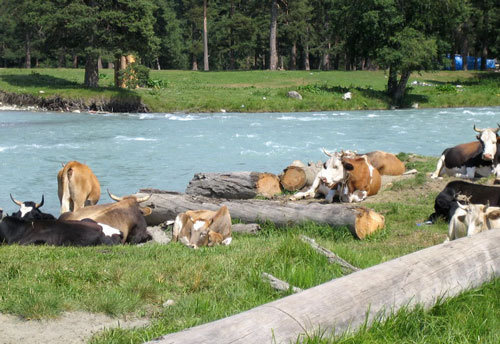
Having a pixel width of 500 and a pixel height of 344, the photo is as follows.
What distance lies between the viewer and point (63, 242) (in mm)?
9492

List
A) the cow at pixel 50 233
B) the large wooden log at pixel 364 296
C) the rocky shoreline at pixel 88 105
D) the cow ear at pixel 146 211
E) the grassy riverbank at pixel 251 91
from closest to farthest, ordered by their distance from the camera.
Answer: the large wooden log at pixel 364 296
the cow at pixel 50 233
the cow ear at pixel 146 211
the rocky shoreline at pixel 88 105
the grassy riverbank at pixel 251 91

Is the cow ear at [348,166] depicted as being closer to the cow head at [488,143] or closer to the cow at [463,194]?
the cow at [463,194]

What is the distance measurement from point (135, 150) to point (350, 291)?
19.5 meters

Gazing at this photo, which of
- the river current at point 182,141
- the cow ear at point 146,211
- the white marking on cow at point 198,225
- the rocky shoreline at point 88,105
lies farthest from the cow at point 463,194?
the rocky shoreline at point 88,105

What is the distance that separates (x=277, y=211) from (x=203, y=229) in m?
1.53

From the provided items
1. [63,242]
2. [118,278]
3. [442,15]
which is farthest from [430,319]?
[442,15]

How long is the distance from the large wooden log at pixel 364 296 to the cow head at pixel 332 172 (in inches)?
266

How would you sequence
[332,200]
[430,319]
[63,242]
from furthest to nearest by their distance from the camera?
[332,200] < [63,242] < [430,319]

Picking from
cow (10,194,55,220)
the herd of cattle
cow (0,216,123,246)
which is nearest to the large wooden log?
the herd of cattle

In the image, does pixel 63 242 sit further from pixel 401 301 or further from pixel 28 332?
pixel 401 301

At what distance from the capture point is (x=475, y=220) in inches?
327

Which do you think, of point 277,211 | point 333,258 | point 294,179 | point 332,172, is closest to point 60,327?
point 333,258

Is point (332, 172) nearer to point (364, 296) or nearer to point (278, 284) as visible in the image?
point (278, 284)

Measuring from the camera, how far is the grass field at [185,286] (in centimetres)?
510
